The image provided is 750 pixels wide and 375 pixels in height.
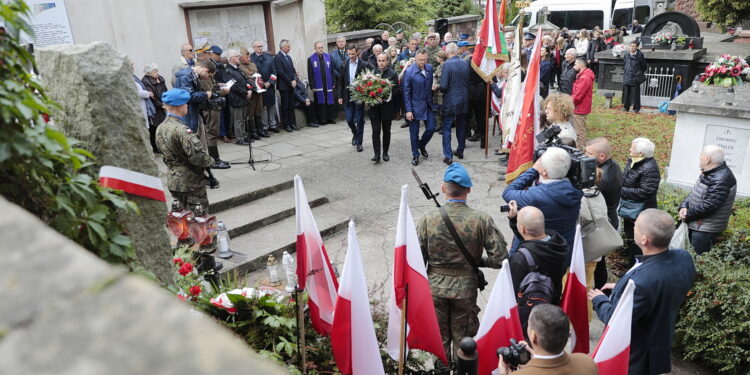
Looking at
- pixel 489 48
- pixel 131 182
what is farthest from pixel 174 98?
pixel 489 48

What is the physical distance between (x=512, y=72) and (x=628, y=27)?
21.2 m

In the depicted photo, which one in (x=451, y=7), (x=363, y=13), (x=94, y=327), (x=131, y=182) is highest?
(x=451, y=7)

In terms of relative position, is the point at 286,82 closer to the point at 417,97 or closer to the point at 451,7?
the point at 417,97

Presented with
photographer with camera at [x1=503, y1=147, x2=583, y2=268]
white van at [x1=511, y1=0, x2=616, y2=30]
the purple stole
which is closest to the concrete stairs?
photographer with camera at [x1=503, y1=147, x2=583, y2=268]

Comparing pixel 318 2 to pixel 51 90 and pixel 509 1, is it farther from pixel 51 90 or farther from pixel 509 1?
pixel 509 1

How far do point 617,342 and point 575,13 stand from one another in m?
24.8

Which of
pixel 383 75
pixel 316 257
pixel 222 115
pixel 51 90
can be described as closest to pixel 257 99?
pixel 222 115

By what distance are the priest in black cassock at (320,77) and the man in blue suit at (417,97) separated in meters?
2.83

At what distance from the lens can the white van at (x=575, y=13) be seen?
80.6 ft

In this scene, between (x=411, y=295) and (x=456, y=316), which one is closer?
(x=411, y=295)

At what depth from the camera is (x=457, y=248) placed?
3963mm

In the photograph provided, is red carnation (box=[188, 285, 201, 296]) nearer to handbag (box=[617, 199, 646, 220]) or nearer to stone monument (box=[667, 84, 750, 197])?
handbag (box=[617, 199, 646, 220])

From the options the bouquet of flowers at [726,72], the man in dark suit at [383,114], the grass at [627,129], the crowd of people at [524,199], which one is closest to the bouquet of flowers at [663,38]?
the grass at [627,129]

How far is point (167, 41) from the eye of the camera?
997cm
